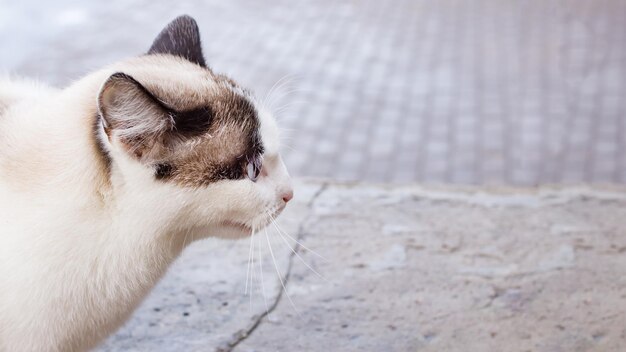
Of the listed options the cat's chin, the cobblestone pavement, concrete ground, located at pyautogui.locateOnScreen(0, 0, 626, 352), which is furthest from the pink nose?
the cobblestone pavement

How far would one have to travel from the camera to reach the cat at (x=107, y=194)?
169cm

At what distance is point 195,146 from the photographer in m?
1.71

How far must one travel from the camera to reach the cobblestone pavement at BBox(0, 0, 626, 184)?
3.91 meters

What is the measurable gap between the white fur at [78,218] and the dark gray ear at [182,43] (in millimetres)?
177

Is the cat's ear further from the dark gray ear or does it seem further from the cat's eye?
the dark gray ear

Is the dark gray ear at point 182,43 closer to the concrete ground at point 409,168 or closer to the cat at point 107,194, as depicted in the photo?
the cat at point 107,194

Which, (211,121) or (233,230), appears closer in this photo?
(211,121)

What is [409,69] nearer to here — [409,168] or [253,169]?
[409,168]

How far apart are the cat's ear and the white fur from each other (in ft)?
0.14

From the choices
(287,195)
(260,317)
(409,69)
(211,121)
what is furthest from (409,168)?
(211,121)

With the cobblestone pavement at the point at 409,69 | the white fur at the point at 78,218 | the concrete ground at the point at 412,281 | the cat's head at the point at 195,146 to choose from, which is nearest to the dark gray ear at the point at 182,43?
the cat's head at the point at 195,146

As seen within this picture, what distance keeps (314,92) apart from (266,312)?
7.48 ft

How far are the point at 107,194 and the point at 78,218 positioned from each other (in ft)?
0.26

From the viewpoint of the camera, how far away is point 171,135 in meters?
1.68
